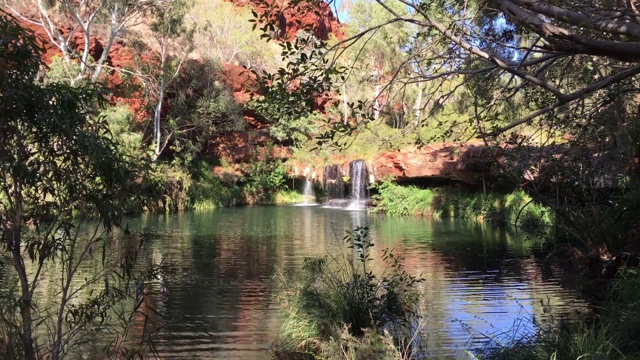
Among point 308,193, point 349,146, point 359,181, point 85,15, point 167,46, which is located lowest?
point 349,146

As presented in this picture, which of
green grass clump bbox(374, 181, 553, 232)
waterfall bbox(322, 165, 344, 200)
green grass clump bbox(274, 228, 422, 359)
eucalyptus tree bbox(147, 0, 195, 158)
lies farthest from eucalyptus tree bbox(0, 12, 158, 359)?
waterfall bbox(322, 165, 344, 200)

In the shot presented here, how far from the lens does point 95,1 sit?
2502 cm

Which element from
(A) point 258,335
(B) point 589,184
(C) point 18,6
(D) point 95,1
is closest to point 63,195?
(A) point 258,335

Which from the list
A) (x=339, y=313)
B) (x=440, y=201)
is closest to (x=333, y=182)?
(x=440, y=201)

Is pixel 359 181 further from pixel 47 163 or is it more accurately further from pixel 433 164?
pixel 47 163

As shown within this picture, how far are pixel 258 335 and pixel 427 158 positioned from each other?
17544 mm

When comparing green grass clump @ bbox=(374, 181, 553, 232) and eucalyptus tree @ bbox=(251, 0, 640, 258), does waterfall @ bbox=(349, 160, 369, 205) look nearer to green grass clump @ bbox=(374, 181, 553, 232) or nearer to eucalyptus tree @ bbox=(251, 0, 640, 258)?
green grass clump @ bbox=(374, 181, 553, 232)

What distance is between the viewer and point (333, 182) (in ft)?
102

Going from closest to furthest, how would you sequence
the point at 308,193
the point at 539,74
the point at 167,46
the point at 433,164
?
the point at 539,74 → the point at 433,164 → the point at 167,46 → the point at 308,193

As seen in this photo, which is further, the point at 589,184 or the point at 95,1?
the point at 95,1

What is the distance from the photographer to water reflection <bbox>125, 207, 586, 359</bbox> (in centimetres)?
707

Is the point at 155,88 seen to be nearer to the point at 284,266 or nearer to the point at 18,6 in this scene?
the point at 18,6

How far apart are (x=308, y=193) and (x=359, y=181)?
6059 mm

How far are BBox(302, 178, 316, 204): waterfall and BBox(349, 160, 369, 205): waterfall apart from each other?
4.92m
